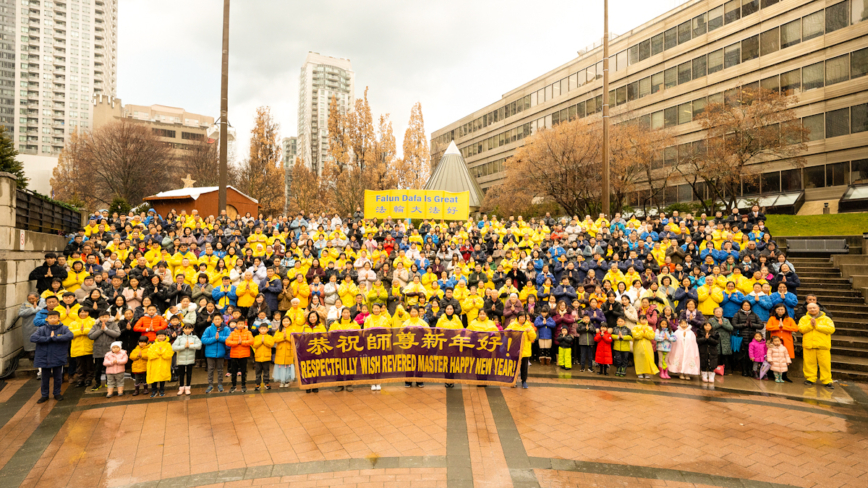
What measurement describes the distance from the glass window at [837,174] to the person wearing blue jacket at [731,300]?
2655cm

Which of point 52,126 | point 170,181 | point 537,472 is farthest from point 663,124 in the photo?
point 52,126

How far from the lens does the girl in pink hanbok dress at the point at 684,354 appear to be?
32.7 feet

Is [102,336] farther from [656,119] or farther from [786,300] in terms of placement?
[656,119]

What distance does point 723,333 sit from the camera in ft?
33.4

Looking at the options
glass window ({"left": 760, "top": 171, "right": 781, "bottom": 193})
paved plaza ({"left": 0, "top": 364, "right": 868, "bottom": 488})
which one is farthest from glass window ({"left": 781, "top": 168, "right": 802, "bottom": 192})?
paved plaza ({"left": 0, "top": 364, "right": 868, "bottom": 488})

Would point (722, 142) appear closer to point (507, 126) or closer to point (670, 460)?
point (670, 460)

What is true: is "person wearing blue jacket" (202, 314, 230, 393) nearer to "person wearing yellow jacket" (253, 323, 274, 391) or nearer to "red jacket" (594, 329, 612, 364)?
"person wearing yellow jacket" (253, 323, 274, 391)

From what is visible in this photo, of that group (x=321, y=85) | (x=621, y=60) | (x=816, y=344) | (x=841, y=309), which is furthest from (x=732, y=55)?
(x=321, y=85)

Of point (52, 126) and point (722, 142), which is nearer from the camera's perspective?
point (722, 142)

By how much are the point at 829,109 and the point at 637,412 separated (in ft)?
108

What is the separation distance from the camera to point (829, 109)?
29.3m

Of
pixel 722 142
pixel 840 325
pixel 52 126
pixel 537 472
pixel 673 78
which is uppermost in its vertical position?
pixel 52 126

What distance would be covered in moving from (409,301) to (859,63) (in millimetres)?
33757

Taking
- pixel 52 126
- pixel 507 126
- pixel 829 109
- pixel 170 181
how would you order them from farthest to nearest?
pixel 52 126 < pixel 507 126 < pixel 170 181 < pixel 829 109
